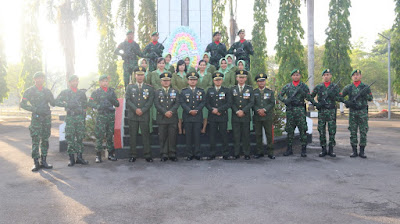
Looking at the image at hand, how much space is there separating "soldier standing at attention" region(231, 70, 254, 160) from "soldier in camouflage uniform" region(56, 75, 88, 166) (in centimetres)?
325

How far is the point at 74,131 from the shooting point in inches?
263

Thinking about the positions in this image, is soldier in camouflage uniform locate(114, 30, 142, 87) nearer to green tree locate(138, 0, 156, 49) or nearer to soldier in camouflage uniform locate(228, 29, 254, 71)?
soldier in camouflage uniform locate(228, 29, 254, 71)

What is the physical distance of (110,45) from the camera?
27625mm

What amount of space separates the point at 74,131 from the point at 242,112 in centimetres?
356

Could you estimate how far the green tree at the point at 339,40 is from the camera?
23016 mm

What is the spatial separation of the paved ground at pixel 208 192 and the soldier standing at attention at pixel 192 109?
0.40 m

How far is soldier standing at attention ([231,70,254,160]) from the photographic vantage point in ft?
23.4

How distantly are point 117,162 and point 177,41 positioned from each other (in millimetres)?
6060

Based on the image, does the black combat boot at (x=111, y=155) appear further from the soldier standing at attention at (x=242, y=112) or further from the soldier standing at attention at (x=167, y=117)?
the soldier standing at attention at (x=242, y=112)

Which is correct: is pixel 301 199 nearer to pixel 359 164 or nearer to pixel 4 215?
pixel 359 164

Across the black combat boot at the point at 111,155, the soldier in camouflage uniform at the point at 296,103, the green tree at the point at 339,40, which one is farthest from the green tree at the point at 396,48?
the black combat boot at the point at 111,155

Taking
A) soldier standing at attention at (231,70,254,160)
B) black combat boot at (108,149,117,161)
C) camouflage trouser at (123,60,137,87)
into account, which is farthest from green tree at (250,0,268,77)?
black combat boot at (108,149,117,161)

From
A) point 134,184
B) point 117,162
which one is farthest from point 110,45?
point 134,184

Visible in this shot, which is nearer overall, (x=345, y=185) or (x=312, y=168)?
(x=345, y=185)
